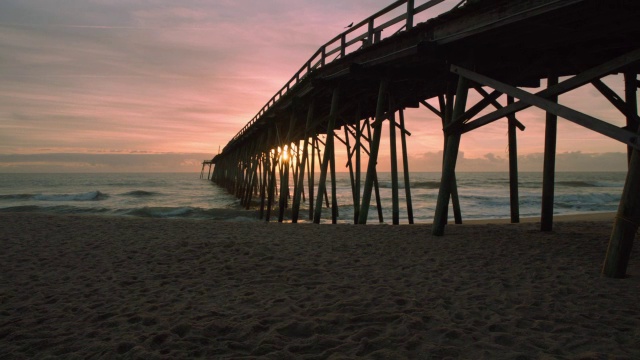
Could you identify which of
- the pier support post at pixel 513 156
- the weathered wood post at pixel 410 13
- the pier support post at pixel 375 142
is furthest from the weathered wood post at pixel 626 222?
the pier support post at pixel 375 142

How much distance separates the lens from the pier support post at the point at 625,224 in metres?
4.33

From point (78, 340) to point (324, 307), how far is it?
2129 millimetres

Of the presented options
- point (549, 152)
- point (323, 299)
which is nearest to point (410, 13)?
point (549, 152)

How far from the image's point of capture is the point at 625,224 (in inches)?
173

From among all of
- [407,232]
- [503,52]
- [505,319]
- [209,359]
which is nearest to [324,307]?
[209,359]

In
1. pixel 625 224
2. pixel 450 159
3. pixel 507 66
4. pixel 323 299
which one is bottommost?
pixel 323 299

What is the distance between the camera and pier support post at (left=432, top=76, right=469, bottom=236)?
22.9 feet

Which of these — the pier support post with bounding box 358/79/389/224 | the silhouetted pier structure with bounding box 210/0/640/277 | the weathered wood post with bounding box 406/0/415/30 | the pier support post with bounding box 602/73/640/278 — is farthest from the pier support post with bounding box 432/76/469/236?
the pier support post with bounding box 602/73/640/278

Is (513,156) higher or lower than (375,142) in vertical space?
lower

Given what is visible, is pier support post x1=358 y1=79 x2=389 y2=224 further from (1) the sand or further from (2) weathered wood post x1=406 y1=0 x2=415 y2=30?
(1) the sand

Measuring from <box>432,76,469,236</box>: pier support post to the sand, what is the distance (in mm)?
330

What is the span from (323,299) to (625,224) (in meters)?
3.30

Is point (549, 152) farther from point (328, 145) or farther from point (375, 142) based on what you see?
point (328, 145)

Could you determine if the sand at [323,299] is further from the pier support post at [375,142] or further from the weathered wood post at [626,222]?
the pier support post at [375,142]
